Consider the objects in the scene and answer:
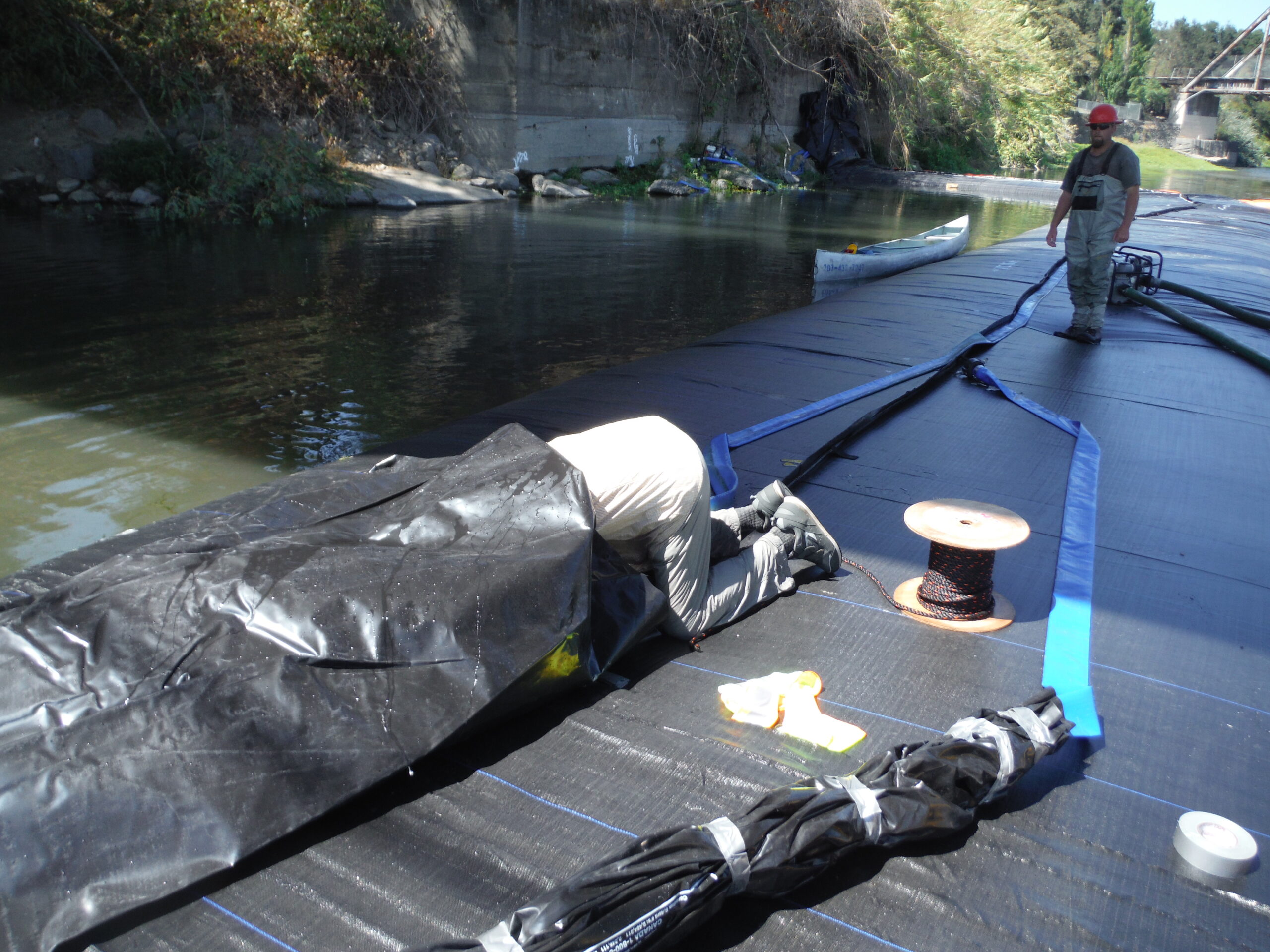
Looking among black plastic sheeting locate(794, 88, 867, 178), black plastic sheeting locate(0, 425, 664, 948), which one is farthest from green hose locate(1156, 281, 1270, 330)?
black plastic sheeting locate(794, 88, 867, 178)

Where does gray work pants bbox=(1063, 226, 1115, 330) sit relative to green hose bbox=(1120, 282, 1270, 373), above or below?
above

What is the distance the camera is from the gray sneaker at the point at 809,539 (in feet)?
10.4

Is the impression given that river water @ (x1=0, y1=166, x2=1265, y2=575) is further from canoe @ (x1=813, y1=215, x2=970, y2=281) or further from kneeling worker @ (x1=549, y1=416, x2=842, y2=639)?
kneeling worker @ (x1=549, y1=416, x2=842, y2=639)

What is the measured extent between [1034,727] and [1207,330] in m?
6.06

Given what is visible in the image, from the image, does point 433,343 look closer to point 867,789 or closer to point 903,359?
point 903,359

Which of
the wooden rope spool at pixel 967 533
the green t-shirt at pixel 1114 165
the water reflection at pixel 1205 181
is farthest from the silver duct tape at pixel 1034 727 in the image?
the water reflection at pixel 1205 181

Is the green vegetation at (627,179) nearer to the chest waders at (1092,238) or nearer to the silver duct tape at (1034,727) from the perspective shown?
the chest waders at (1092,238)

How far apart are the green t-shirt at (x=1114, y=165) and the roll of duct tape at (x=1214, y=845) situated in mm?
5201

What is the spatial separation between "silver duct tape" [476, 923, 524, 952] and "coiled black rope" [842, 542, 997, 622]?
69.8 inches

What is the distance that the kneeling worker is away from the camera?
262cm

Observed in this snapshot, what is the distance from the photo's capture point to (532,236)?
1417cm

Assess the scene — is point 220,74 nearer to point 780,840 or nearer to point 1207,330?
point 1207,330

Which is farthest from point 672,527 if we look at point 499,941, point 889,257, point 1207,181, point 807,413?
point 1207,181

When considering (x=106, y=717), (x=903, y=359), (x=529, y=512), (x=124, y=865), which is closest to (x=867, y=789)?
(x=529, y=512)
